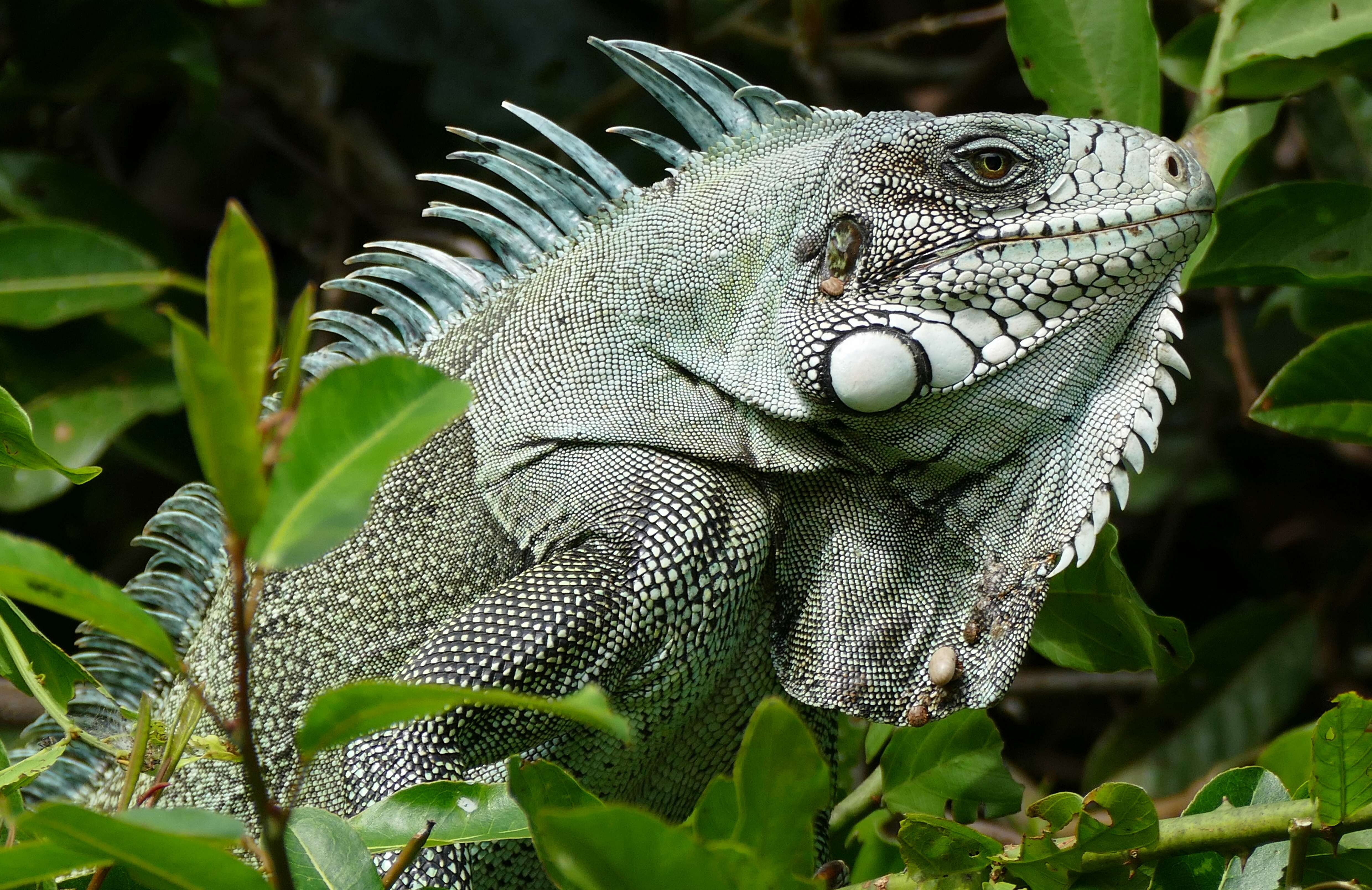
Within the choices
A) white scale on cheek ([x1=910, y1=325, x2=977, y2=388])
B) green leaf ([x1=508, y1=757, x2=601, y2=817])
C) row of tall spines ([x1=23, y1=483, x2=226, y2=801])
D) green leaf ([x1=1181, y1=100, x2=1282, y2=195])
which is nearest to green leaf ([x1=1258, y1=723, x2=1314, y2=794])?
white scale on cheek ([x1=910, y1=325, x2=977, y2=388])

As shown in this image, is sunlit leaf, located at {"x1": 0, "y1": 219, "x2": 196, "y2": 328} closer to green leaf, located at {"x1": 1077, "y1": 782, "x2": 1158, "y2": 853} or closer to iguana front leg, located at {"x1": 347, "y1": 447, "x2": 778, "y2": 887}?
iguana front leg, located at {"x1": 347, "y1": 447, "x2": 778, "y2": 887}

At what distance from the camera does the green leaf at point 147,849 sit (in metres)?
1.16

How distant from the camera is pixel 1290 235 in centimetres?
267

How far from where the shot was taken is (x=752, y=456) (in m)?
2.40

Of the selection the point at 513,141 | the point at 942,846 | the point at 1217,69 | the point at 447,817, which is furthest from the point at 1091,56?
the point at 513,141

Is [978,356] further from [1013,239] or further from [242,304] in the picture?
[242,304]

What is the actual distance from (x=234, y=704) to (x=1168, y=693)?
310cm

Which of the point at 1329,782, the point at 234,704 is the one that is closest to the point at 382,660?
the point at 234,704

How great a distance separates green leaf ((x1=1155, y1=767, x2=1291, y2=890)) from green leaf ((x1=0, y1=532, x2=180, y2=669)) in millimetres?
1446

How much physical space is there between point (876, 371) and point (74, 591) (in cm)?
148

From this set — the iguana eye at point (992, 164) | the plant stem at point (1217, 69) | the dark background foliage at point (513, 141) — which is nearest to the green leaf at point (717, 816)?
the iguana eye at point (992, 164)

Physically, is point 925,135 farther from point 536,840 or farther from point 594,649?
point 536,840

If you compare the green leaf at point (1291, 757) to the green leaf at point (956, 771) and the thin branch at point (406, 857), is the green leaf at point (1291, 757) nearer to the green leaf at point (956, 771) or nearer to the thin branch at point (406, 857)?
the green leaf at point (956, 771)

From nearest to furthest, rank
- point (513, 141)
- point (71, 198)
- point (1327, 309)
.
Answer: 1. point (1327, 309)
2. point (71, 198)
3. point (513, 141)
